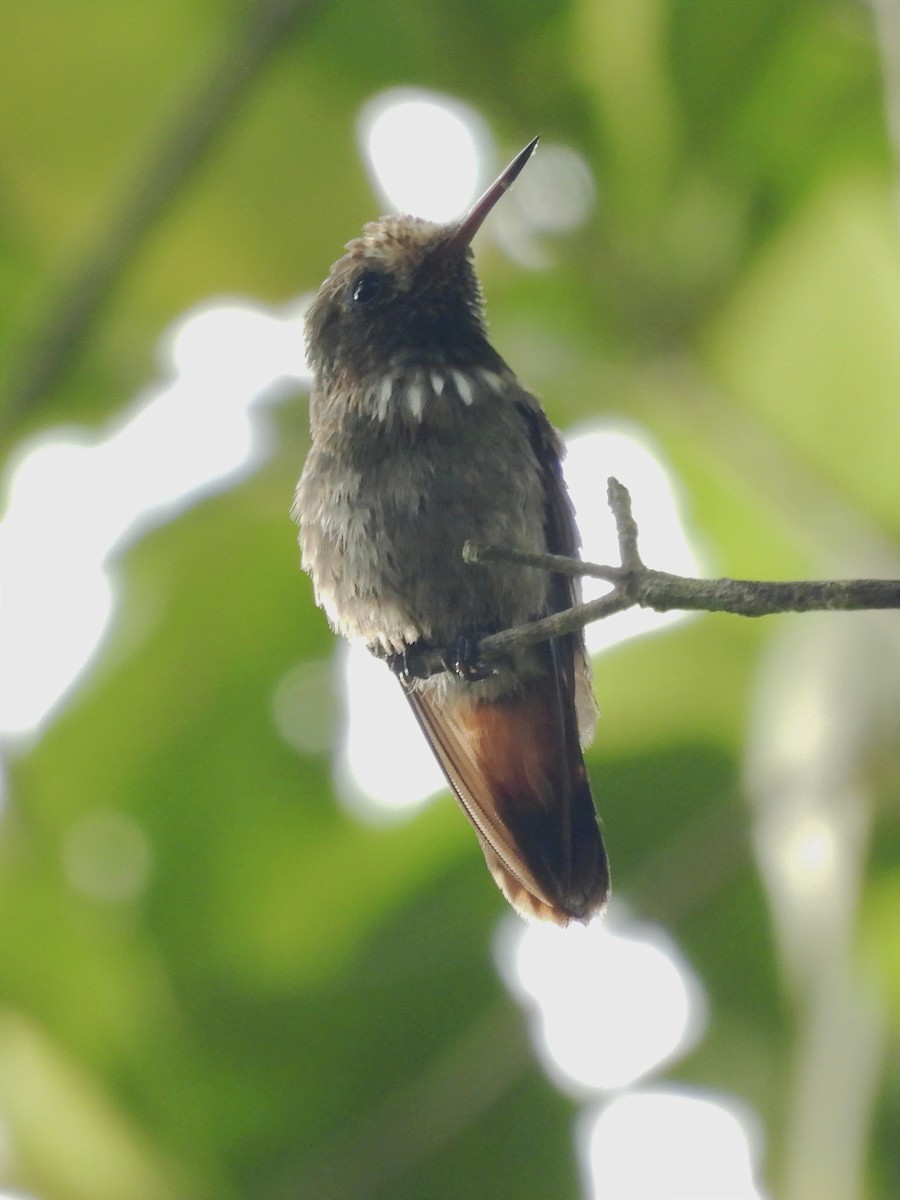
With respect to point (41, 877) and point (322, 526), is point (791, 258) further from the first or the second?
point (41, 877)

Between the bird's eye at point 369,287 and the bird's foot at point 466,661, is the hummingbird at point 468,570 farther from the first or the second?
the bird's eye at point 369,287

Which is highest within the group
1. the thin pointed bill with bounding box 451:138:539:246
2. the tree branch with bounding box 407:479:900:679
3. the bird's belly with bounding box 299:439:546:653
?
the thin pointed bill with bounding box 451:138:539:246

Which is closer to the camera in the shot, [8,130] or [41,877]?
[8,130]

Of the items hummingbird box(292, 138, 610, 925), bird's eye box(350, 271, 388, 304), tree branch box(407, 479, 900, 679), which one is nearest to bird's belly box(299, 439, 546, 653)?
hummingbird box(292, 138, 610, 925)

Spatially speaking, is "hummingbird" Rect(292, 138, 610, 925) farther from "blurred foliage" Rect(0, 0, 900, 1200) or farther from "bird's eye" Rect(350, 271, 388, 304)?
"blurred foliage" Rect(0, 0, 900, 1200)

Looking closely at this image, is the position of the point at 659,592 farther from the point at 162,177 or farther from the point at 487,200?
the point at 162,177

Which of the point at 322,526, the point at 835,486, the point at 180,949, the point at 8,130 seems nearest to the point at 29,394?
the point at 322,526
